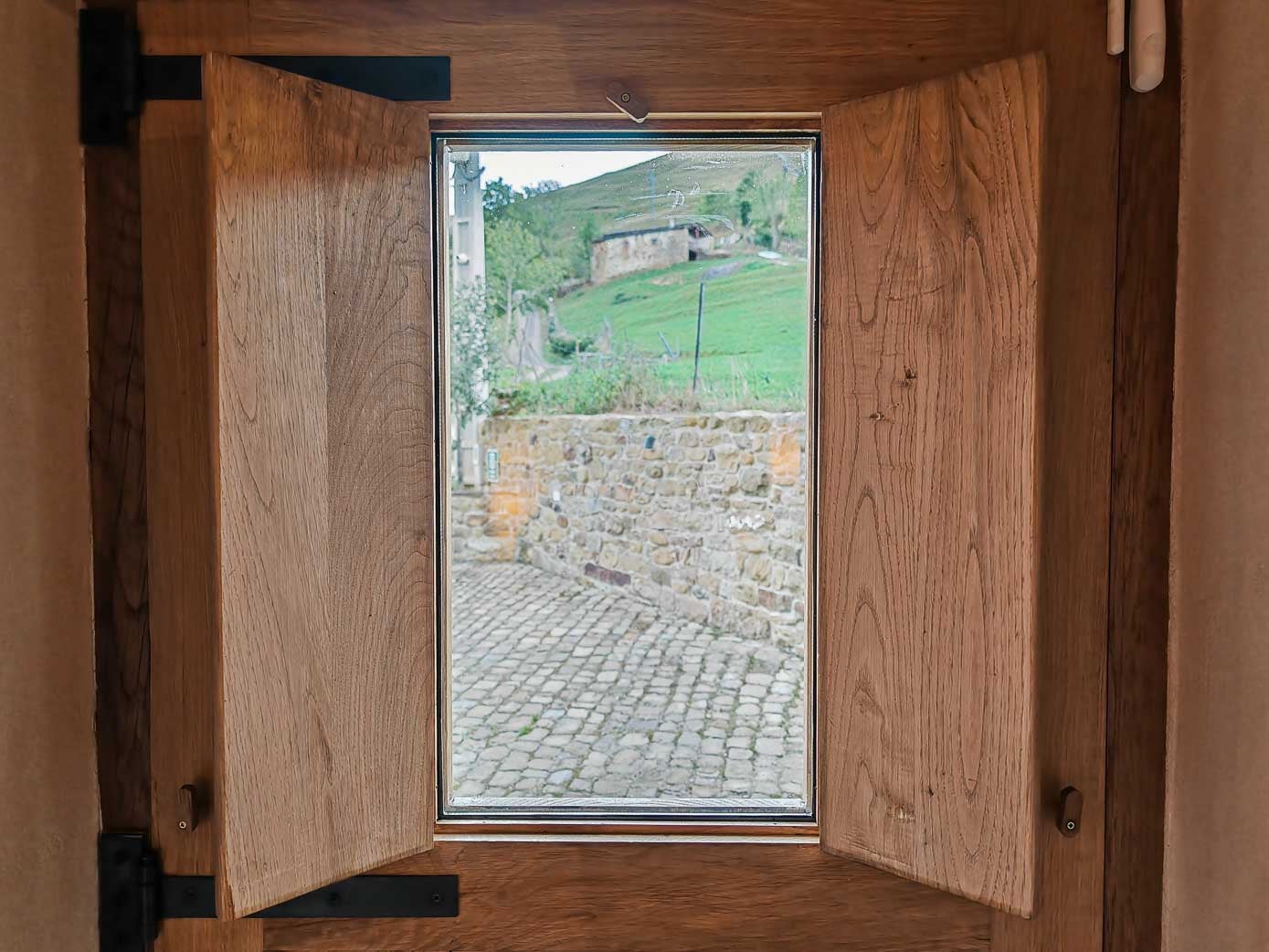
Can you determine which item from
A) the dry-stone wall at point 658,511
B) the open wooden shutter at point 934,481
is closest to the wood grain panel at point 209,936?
the dry-stone wall at point 658,511

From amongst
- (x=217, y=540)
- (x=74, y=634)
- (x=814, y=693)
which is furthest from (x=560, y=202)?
(x=74, y=634)

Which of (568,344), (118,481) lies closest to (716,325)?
(568,344)

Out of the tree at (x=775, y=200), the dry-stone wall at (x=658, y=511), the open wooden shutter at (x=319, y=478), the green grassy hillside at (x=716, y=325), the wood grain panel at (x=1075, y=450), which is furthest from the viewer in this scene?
the dry-stone wall at (x=658, y=511)

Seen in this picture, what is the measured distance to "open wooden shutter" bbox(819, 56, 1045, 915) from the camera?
A: 1218mm

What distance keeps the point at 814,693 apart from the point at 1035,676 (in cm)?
39

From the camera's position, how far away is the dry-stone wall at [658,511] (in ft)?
5.86

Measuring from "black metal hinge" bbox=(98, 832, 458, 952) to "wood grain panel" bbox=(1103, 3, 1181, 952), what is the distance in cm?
121

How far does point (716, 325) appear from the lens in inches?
67.8

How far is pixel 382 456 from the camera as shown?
53.0 inches

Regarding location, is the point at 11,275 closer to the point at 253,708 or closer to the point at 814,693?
the point at 253,708

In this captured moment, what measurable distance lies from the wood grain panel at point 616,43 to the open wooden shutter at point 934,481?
0.15 m

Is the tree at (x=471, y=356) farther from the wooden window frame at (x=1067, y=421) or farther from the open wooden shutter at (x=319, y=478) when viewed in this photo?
the wooden window frame at (x=1067, y=421)

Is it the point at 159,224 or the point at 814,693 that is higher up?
the point at 159,224

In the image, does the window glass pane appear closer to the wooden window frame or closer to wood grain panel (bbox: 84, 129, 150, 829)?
the wooden window frame
